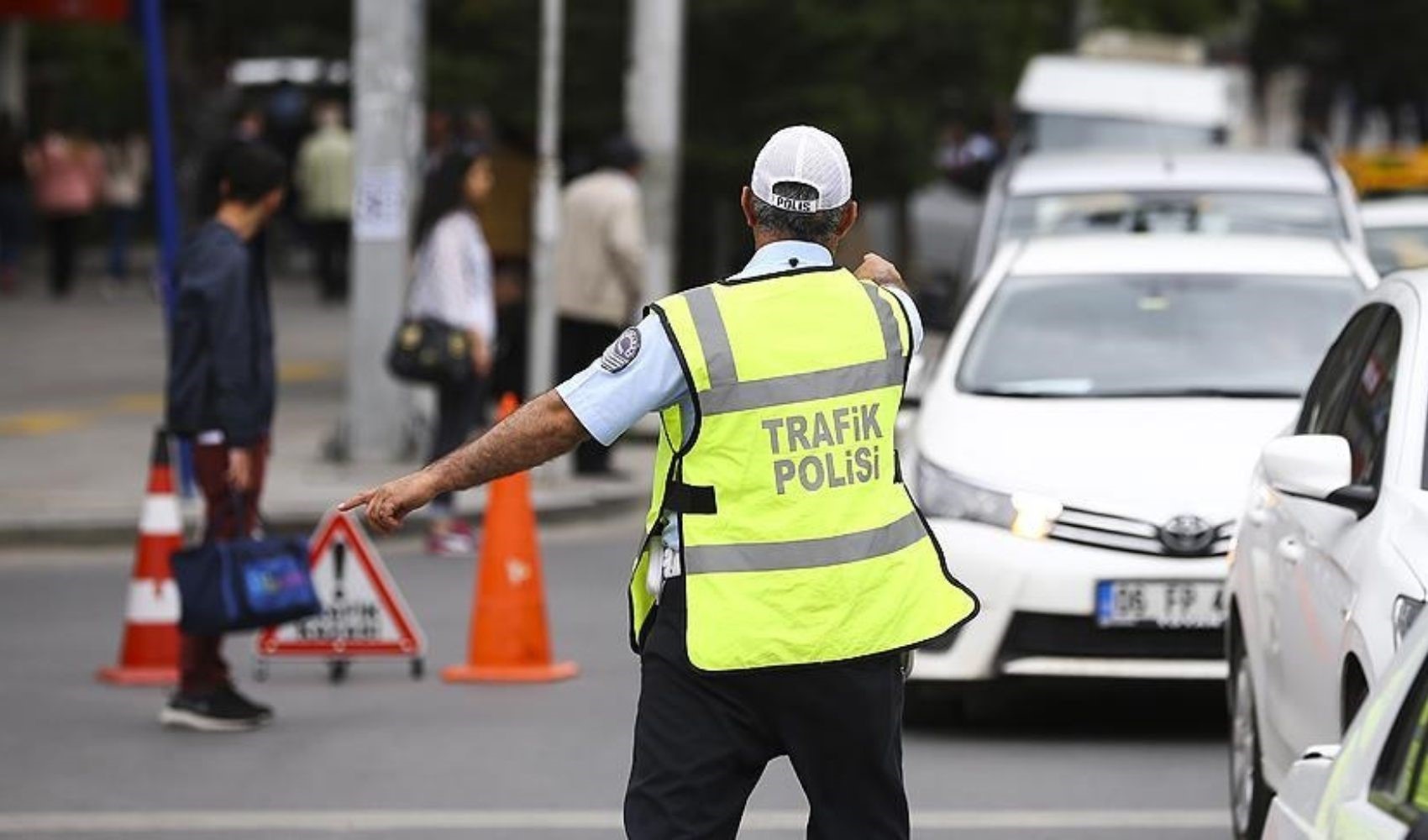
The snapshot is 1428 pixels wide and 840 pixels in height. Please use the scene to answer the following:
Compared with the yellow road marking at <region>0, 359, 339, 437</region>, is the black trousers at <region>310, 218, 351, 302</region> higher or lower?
lower

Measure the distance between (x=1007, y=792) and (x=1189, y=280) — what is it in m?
2.72

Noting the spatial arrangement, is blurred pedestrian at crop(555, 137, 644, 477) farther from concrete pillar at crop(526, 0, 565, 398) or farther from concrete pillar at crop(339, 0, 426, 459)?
concrete pillar at crop(339, 0, 426, 459)

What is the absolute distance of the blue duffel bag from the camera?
1020 centimetres

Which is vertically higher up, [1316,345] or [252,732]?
[1316,345]

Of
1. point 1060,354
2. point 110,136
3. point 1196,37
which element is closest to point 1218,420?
point 1060,354

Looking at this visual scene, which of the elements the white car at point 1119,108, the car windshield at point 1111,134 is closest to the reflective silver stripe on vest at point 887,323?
the white car at point 1119,108

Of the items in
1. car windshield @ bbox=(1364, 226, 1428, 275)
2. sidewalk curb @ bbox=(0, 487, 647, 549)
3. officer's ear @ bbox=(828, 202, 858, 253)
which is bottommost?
sidewalk curb @ bbox=(0, 487, 647, 549)

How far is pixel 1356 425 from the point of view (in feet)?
25.4

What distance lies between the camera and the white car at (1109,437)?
31.9 feet

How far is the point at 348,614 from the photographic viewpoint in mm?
11492

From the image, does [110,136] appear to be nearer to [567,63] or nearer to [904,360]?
[567,63]

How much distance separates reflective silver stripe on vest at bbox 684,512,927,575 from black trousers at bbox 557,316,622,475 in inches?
471

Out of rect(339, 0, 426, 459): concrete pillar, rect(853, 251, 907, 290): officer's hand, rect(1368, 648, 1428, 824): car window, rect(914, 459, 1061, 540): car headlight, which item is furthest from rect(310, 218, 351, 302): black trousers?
rect(1368, 648, 1428, 824): car window

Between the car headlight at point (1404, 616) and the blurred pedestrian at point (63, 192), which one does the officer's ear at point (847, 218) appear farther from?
the blurred pedestrian at point (63, 192)
